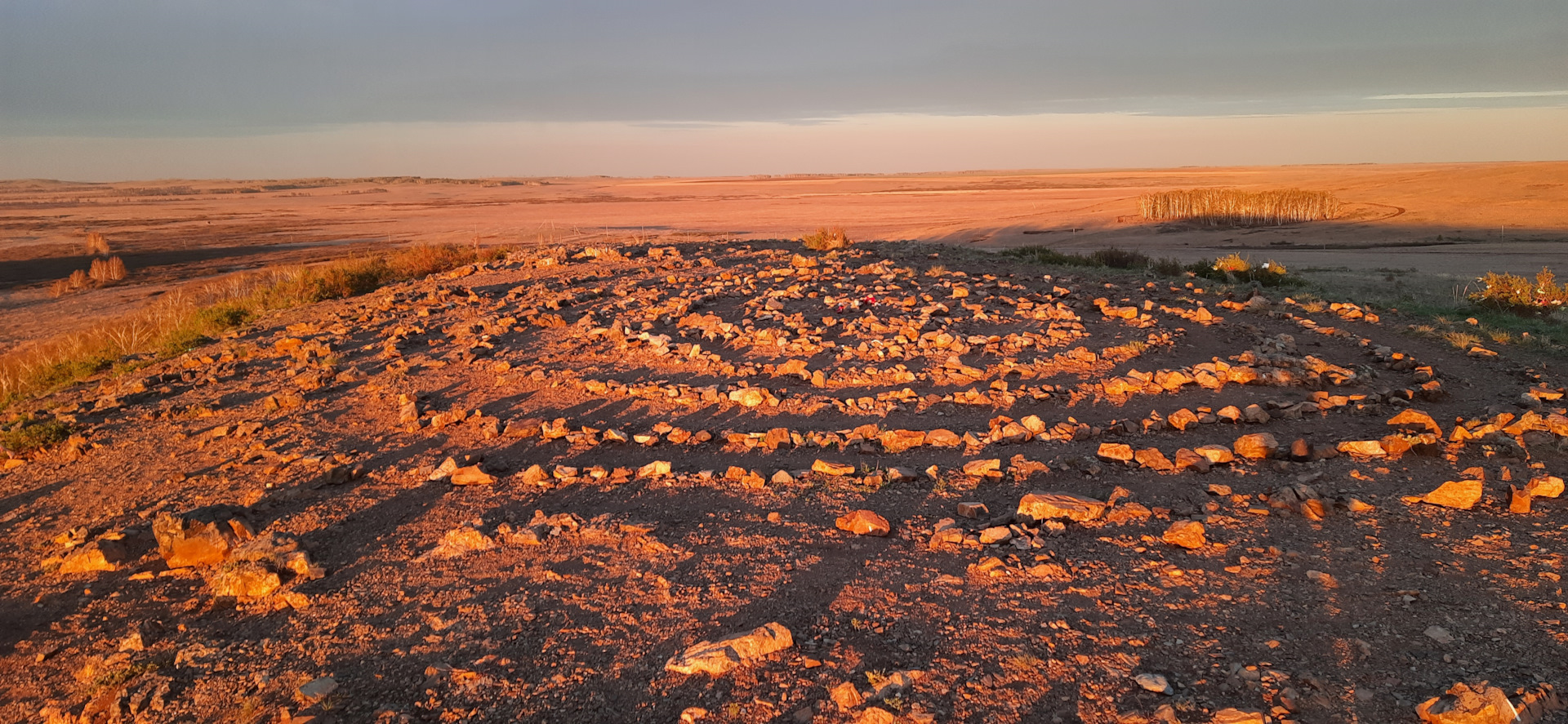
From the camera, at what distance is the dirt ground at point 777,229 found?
2073 centimetres

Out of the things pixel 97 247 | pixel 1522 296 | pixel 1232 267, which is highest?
pixel 97 247

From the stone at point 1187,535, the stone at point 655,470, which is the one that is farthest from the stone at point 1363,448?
the stone at point 655,470

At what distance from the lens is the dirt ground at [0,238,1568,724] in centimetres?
313

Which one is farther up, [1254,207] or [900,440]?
[1254,207]

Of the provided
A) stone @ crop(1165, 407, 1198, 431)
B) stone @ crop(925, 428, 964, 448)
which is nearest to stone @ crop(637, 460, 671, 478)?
stone @ crop(925, 428, 964, 448)

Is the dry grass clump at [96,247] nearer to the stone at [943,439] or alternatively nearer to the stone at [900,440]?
the stone at [900,440]

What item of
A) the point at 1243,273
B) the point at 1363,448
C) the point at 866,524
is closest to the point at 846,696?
the point at 866,524

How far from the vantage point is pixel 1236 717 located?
2.71 m

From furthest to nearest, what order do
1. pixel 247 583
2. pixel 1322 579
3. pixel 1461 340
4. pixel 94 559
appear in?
pixel 1461 340
pixel 94 559
pixel 247 583
pixel 1322 579

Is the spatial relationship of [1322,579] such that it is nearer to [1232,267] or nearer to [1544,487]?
[1544,487]

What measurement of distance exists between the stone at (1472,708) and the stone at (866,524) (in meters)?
2.36

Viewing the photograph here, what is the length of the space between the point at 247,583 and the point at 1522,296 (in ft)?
49.7

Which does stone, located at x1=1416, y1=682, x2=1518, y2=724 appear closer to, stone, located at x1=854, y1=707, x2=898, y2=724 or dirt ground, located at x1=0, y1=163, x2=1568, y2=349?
stone, located at x1=854, y1=707, x2=898, y2=724

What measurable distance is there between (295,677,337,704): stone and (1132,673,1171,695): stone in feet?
10.1
